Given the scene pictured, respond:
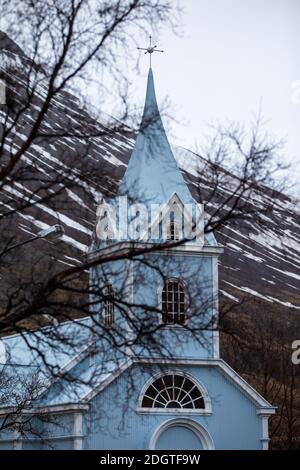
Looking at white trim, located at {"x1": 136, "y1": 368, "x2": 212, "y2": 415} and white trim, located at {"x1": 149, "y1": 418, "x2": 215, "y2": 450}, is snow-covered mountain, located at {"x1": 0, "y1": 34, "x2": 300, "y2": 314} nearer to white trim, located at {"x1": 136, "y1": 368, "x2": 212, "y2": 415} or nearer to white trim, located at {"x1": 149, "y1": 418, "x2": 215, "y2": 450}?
white trim, located at {"x1": 136, "y1": 368, "x2": 212, "y2": 415}

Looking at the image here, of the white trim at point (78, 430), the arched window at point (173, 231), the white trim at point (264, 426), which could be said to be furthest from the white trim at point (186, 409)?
the arched window at point (173, 231)

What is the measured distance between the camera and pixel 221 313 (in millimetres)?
12672

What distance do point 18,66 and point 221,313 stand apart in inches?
144

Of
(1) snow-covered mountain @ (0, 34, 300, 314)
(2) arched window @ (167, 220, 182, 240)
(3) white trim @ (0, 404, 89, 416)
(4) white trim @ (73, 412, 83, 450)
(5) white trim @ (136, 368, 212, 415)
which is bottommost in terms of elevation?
(1) snow-covered mountain @ (0, 34, 300, 314)

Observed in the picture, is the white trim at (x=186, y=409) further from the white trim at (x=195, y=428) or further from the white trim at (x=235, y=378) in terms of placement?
the white trim at (x=235, y=378)

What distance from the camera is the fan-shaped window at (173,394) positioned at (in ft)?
113

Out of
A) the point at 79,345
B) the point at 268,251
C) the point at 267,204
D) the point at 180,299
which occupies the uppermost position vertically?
the point at 268,251

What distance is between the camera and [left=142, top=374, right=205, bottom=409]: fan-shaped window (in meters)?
34.4

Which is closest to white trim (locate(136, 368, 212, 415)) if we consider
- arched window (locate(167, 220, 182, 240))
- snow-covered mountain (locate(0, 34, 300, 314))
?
arched window (locate(167, 220, 182, 240))

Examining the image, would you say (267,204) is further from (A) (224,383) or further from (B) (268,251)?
(B) (268,251)

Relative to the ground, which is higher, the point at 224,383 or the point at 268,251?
the point at 268,251

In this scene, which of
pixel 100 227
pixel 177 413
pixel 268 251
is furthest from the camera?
pixel 268 251
